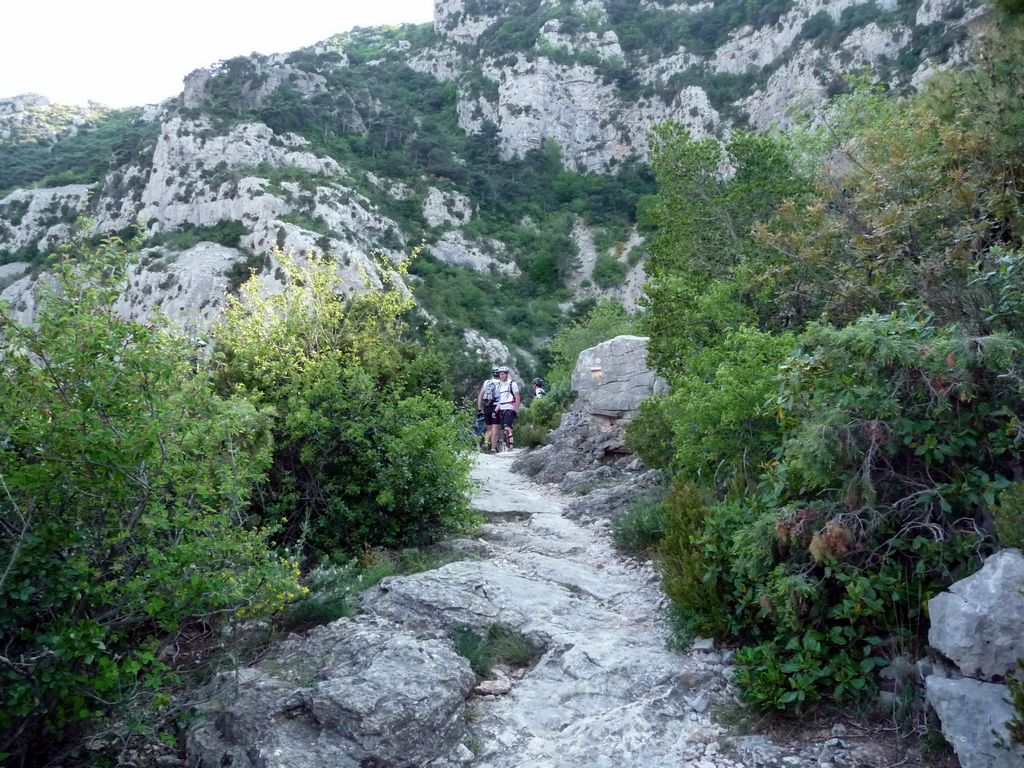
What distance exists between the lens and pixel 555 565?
7207mm

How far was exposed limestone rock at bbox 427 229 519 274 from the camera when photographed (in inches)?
2222

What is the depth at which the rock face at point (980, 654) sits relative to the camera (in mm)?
3330

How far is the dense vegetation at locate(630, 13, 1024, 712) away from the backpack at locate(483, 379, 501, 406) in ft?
26.5

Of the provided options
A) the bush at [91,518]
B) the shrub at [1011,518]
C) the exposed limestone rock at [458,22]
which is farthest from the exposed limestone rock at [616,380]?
the exposed limestone rock at [458,22]

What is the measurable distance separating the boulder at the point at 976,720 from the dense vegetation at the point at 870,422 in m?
0.55

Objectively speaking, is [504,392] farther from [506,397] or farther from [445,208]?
[445,208]

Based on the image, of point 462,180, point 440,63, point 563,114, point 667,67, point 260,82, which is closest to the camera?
point 462,180

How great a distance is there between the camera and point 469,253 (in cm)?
5781

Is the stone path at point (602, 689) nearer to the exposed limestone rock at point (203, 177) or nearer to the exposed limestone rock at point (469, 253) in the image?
the exposed limestone rock at point (203, 177)

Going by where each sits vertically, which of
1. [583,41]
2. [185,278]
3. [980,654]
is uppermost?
[583,41]

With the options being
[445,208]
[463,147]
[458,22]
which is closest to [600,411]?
[445,208]

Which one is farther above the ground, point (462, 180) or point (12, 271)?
point (462, 180)

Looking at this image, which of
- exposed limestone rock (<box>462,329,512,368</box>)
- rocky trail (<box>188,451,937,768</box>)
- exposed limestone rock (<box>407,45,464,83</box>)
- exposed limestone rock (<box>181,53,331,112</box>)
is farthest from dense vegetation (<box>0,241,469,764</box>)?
exposed limestone rock (<box>407,45,464,83</box>)

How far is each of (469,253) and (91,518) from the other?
54837 mm
